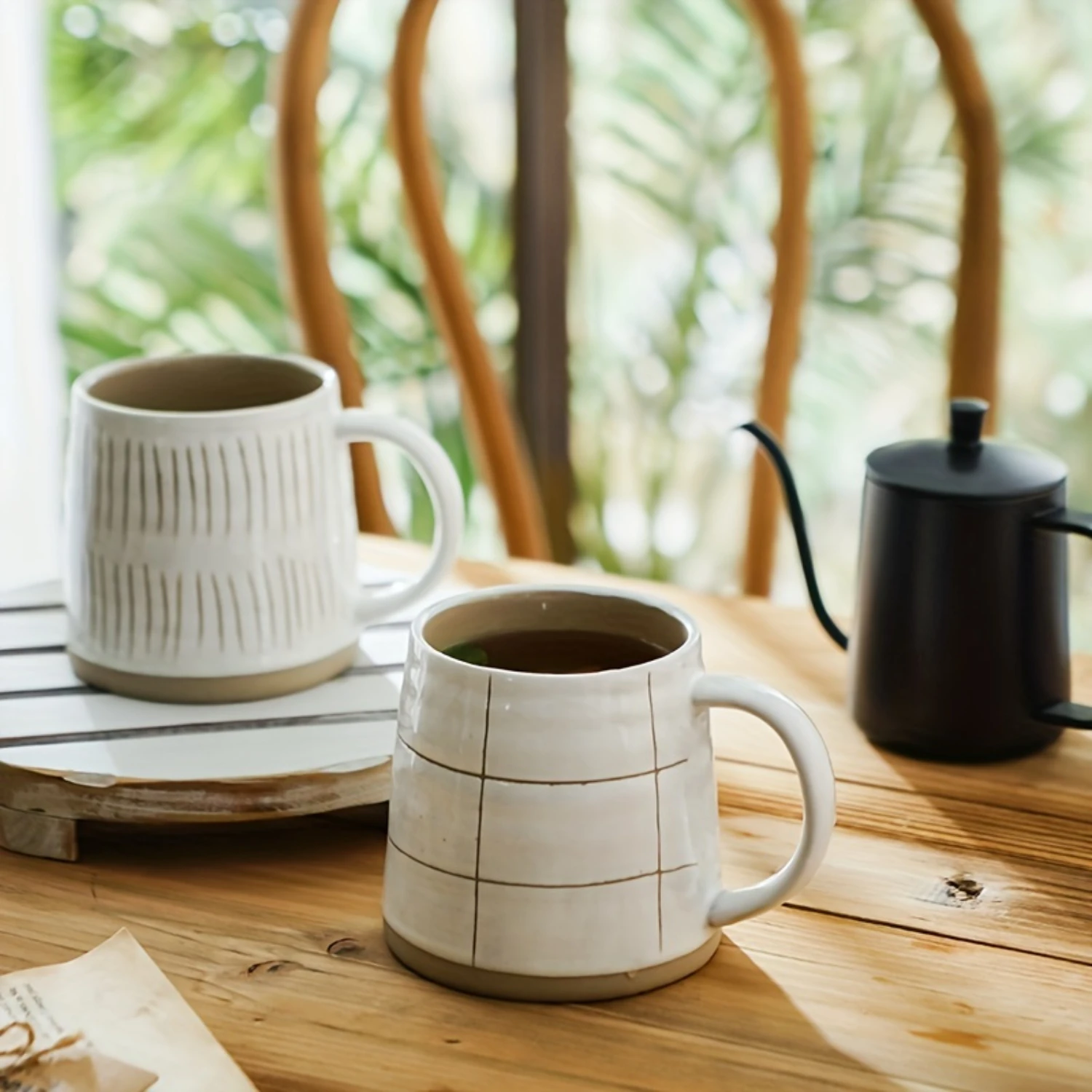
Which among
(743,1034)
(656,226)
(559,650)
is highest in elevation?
(656,226)

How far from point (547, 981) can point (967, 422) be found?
0.32 meters

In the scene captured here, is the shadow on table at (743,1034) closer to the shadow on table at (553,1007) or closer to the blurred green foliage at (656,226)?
the shadow on table at (553,1007)

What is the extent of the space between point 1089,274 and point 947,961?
1.51 metres

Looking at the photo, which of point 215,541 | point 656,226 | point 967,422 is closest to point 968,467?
point 967,422

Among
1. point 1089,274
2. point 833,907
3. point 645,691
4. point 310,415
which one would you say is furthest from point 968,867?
point 1089,274

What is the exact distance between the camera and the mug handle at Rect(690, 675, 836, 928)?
50 centimetres

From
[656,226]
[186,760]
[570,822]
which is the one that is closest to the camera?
[570,822]

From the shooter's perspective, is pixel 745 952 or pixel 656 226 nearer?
pixel 745 952

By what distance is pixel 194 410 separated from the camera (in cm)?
75

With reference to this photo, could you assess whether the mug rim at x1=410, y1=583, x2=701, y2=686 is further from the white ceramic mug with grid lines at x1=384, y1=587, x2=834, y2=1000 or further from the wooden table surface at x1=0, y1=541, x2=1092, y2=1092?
the wooden table surface at x1=0, y1=541, x2=1092, y2=1092

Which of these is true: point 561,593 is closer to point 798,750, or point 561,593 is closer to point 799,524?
point 798,750

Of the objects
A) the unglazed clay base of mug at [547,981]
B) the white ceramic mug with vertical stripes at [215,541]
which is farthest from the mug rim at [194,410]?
the unglazed clay base of mug at [547,981]

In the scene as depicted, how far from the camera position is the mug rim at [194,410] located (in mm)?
650

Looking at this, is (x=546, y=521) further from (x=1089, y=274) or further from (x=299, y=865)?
(x=299, y=865)
